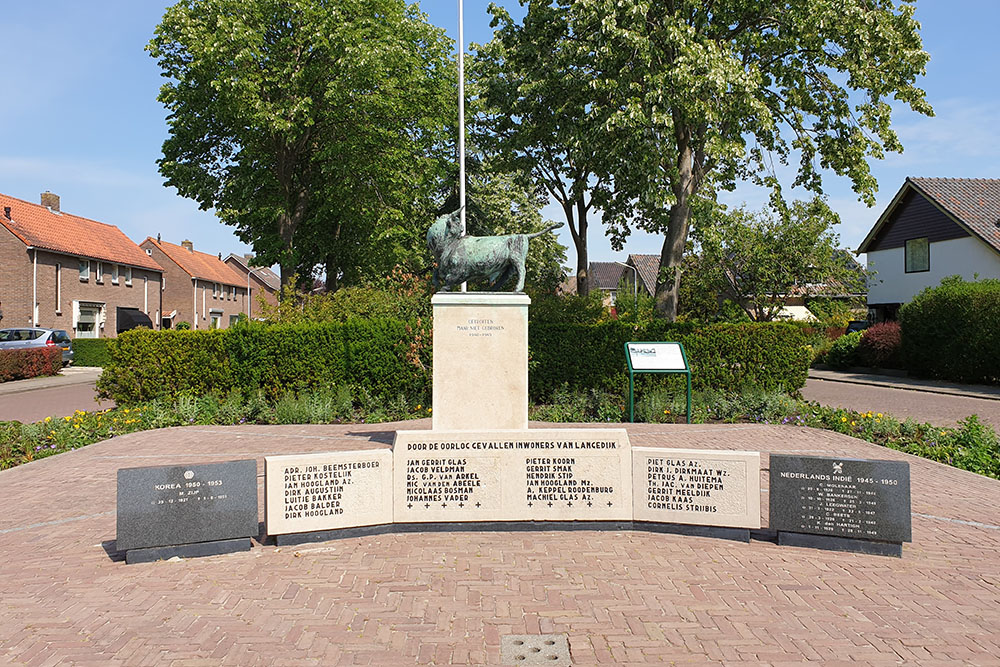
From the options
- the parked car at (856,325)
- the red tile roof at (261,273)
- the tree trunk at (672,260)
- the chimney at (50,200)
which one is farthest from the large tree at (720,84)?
the red tile roof at (261,273)

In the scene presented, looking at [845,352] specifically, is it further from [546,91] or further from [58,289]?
[58,289]

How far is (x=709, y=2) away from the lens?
15.6 meters

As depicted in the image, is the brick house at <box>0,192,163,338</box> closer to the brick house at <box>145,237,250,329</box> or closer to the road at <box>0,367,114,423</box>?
the brick house at <box>145,237,250,329</box>

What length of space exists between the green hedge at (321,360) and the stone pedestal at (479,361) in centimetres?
542

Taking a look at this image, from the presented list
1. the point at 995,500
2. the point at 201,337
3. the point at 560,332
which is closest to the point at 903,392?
the point at 560,332

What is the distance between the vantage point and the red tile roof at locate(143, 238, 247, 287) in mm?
55156

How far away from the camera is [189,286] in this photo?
2172 inches

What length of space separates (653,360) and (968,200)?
26.9 meters

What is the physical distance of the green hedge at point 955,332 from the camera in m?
21.6

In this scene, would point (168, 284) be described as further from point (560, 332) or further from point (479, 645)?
point (479, 645)

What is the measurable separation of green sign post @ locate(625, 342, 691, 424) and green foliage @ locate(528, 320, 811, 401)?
3.65ft

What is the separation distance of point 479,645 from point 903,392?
69.0 feet

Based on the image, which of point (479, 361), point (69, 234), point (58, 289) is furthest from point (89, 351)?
point (479, 361)

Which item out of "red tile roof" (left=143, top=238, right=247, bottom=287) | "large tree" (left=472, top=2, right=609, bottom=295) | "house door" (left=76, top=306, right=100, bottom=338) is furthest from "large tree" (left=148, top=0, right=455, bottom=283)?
"red tile roof" (left=143, top=238, right=247, bottom=287)
